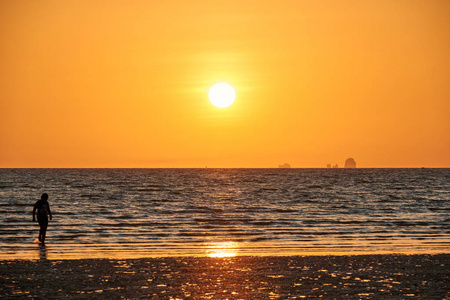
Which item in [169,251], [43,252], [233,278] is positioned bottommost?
[233,278]

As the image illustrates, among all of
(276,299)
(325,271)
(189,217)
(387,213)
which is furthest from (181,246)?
(387,213)

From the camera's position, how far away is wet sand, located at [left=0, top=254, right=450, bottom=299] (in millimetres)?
16656

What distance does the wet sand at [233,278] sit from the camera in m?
16.7

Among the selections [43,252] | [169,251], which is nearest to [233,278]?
[169,251]

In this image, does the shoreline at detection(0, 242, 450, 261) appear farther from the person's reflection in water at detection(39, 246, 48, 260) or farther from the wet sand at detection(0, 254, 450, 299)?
the wet sand at detection(0, 254, 450, 299)

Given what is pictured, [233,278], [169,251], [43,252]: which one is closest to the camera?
[233,278]

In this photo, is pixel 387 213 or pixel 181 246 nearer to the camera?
pixel 181 246

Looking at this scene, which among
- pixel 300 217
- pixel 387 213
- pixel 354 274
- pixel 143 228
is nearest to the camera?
pixel 354 274

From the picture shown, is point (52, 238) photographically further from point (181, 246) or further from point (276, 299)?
point (276, 299)

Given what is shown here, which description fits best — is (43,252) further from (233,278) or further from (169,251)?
(233,278)

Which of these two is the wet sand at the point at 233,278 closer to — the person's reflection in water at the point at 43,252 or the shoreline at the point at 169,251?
the person's reflection in water at the point at 43,252

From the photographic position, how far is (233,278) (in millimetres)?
19062

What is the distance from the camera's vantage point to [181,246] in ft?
99.0

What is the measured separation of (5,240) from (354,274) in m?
20.3
